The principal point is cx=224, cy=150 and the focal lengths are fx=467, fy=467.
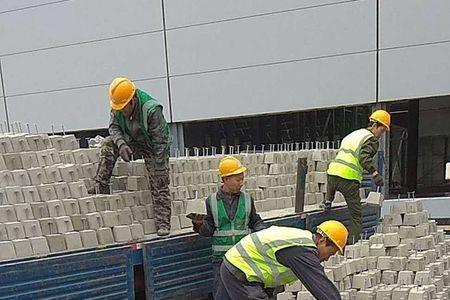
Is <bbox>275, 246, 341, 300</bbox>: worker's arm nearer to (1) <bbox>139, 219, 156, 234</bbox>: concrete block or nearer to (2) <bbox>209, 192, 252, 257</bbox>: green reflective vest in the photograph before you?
(2) <bbox>209, 192, 252, 257</bbox>: green reflective vest

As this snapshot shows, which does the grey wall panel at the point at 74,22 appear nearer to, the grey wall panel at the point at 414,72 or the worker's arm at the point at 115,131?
the grey wall panel at the point at 414,72

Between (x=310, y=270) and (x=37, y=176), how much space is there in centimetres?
246

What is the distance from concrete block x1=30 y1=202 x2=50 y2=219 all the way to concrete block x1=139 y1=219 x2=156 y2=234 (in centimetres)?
88

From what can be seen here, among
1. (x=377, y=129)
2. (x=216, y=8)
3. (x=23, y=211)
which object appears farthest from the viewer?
(x=216, y=8)

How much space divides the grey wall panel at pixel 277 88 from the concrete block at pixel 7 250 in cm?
721

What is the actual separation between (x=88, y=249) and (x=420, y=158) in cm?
1123

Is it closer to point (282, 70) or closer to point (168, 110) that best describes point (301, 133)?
point (282, 70)

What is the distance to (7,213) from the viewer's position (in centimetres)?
360

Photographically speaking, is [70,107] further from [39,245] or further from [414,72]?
[39,245]

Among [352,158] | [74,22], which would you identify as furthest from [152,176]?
[74,22]

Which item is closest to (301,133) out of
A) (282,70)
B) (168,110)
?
(282,70)

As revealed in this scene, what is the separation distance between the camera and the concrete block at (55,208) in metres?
3.81

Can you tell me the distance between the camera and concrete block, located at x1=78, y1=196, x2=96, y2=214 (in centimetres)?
399

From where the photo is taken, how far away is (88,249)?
374cm
